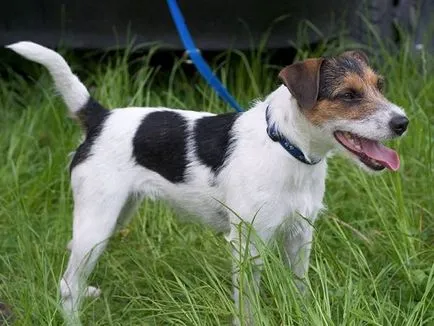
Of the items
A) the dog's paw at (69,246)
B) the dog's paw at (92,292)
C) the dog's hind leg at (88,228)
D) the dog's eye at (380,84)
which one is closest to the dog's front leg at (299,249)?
the dog's eye at (380,84)

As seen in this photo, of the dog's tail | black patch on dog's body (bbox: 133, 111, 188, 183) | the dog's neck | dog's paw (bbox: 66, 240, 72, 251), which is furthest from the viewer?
dog's paw (bbox: 66, 240, 72, 251)

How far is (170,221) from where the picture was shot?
459 cm

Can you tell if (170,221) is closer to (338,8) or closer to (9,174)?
(9,174)

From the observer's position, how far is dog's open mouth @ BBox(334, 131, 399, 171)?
3.41 meters

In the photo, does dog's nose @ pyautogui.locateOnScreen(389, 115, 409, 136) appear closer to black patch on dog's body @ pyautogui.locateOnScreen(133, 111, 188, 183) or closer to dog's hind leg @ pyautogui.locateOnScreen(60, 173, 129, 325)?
black patch on dog's body @ pyautogui.locateOnScreen(133, 111, 188, 183)

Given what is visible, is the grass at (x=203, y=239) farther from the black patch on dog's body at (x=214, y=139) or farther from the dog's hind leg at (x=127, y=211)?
the black patch on dog's body at (x=214, y=139)

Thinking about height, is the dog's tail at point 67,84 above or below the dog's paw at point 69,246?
above

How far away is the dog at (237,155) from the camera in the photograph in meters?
3.41

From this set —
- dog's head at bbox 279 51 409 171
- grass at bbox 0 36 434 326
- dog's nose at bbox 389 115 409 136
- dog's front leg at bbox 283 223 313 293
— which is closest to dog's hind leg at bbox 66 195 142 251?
grass at bbox 0 36 434 326

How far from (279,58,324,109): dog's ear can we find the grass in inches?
22.6

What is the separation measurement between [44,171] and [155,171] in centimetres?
130

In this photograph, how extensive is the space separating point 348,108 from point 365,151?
0.58ft

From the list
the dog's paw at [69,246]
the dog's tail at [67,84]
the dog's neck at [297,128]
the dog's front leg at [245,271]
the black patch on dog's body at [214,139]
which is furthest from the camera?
the dog's paw at [69,246]

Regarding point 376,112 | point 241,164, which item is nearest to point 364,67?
point 376,112
